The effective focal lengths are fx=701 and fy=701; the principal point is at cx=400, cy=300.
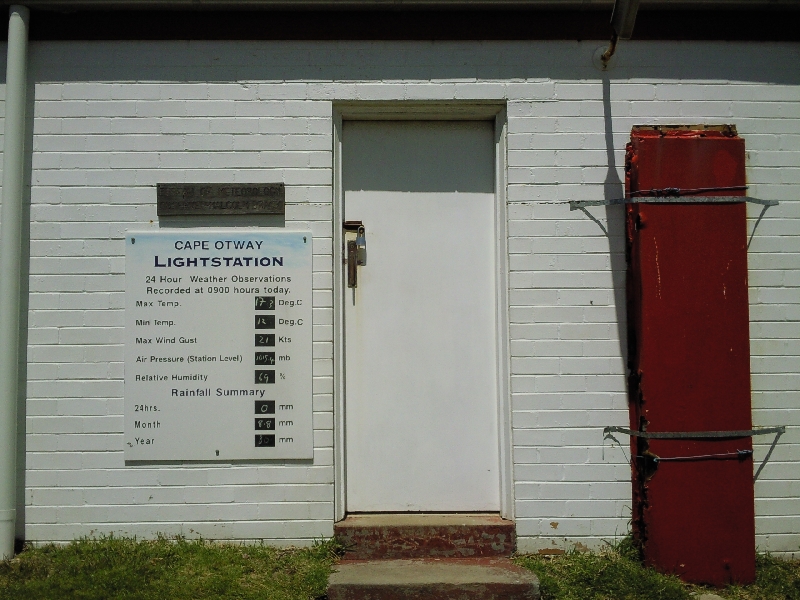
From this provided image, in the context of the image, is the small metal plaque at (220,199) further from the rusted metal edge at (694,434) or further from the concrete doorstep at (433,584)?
the rusted metal edge at (694,434)

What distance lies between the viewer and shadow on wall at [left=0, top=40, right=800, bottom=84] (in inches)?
169

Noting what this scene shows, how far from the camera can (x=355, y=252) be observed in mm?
4324

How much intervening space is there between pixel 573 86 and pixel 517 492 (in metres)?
2.48

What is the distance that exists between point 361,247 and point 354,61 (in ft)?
3.74

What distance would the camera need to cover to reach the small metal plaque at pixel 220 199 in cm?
422

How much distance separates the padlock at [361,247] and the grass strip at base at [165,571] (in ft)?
5.54

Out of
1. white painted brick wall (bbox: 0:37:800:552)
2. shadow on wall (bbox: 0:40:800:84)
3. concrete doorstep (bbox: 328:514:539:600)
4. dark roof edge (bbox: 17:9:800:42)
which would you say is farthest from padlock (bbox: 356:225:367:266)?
concrete doorstep (bbox: 328:514:539:600)

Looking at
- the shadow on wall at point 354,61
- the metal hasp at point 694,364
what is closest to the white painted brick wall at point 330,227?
the shadow on wall at point 354,61

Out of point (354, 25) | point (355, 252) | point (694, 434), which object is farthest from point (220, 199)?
point (694, 434)

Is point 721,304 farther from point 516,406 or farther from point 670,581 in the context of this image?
point 670,581

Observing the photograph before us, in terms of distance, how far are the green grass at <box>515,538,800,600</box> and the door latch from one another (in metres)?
1.93

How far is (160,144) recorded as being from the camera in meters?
4.26

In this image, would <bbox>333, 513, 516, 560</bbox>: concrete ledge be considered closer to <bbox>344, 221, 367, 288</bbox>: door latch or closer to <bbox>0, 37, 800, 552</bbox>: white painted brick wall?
<bbox>0, 37, 800, 552</bbox>: white painted brick wall

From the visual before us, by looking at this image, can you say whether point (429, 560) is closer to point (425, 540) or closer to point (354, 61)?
point (425, 540)
